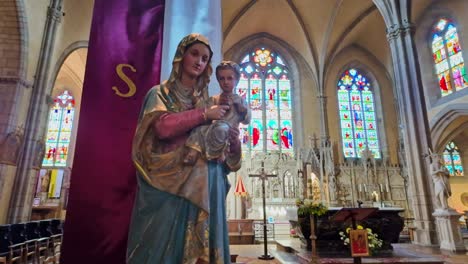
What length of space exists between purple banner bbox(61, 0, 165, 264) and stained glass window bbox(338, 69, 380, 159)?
1367 centimetres

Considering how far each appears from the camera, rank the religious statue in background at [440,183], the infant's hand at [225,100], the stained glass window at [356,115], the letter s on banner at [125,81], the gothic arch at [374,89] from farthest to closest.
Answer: the stained glass window at [356,115], the gothic arch at [374,89], the religious statue in background at [440,183], the letter s on banner at [125,81], the infant's hand at [225,100]

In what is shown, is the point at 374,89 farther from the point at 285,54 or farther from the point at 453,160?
the point at 453,160

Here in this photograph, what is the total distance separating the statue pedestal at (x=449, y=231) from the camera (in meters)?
6.75

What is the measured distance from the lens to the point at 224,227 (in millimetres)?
1023

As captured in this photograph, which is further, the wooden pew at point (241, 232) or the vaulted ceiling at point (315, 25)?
the vaulted ceiling at point (315, 25)

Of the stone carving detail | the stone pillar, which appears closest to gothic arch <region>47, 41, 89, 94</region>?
the stone pillar

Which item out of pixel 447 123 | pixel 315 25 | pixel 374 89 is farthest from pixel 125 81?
pixel 374 89

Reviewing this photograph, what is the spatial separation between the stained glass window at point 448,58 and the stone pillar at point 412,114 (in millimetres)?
4303

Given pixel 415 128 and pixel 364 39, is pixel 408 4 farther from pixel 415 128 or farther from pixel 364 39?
pixel 364 39

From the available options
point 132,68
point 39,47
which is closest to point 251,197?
point 39,47

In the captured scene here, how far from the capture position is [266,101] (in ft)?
48.3

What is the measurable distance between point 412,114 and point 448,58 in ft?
18.9

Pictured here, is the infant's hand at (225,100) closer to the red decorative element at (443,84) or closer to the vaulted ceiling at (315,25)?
the vaulted ceiling at (315,25)

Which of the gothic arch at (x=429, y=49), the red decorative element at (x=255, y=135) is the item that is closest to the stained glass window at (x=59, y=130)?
the red decorative element at (x=255, y=135)
